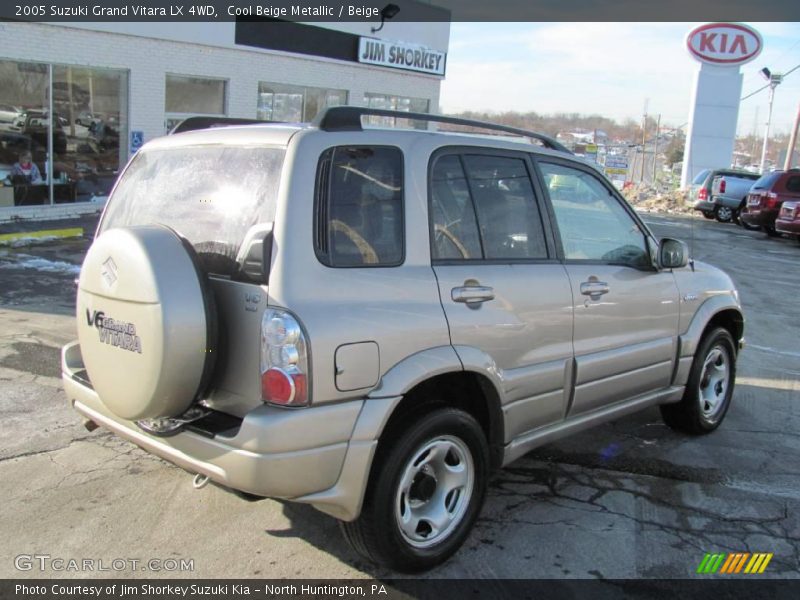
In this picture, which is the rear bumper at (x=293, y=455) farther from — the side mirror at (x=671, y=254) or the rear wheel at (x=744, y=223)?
the rear wheel at (x=744, y=223)

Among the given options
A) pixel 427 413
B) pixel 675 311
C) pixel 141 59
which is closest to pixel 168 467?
pixel 427 413

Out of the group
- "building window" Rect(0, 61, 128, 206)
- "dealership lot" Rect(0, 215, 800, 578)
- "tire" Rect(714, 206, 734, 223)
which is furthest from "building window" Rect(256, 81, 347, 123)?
"dealership lot" Rect(0, 215, 800, 578)

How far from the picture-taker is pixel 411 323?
320 cm

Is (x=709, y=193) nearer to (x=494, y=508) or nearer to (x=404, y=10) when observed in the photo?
(x=404, y=10)

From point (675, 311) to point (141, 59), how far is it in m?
13.4

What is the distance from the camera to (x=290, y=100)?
19.1 m

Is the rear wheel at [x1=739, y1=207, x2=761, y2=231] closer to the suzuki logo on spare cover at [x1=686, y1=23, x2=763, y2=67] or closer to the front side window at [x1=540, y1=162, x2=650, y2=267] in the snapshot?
the suzuki logo on spare cover at [x1=686, y1=23, x2=763, y2=67]

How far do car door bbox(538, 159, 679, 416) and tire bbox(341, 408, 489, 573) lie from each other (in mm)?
898

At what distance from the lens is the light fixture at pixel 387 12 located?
2008 cm

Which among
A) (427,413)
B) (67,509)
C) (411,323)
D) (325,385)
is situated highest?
(411,323)

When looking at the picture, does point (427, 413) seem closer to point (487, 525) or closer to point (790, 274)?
point (487, 525)

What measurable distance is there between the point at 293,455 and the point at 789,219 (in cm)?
1881

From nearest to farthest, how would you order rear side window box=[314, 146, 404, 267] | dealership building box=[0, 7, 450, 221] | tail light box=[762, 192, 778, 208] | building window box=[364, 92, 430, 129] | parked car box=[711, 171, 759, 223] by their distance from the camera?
1. rear side window box=[314, 146, 404, 267]
2. dealership building box=[0, 7, 450, 221]
3. tail light box=[762, 192, 778, 208]
4. building window box=[364, 92, 430, 129]
5. parked car box=[711, 171, 759, 223]

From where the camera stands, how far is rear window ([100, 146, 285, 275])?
10.2 feet
